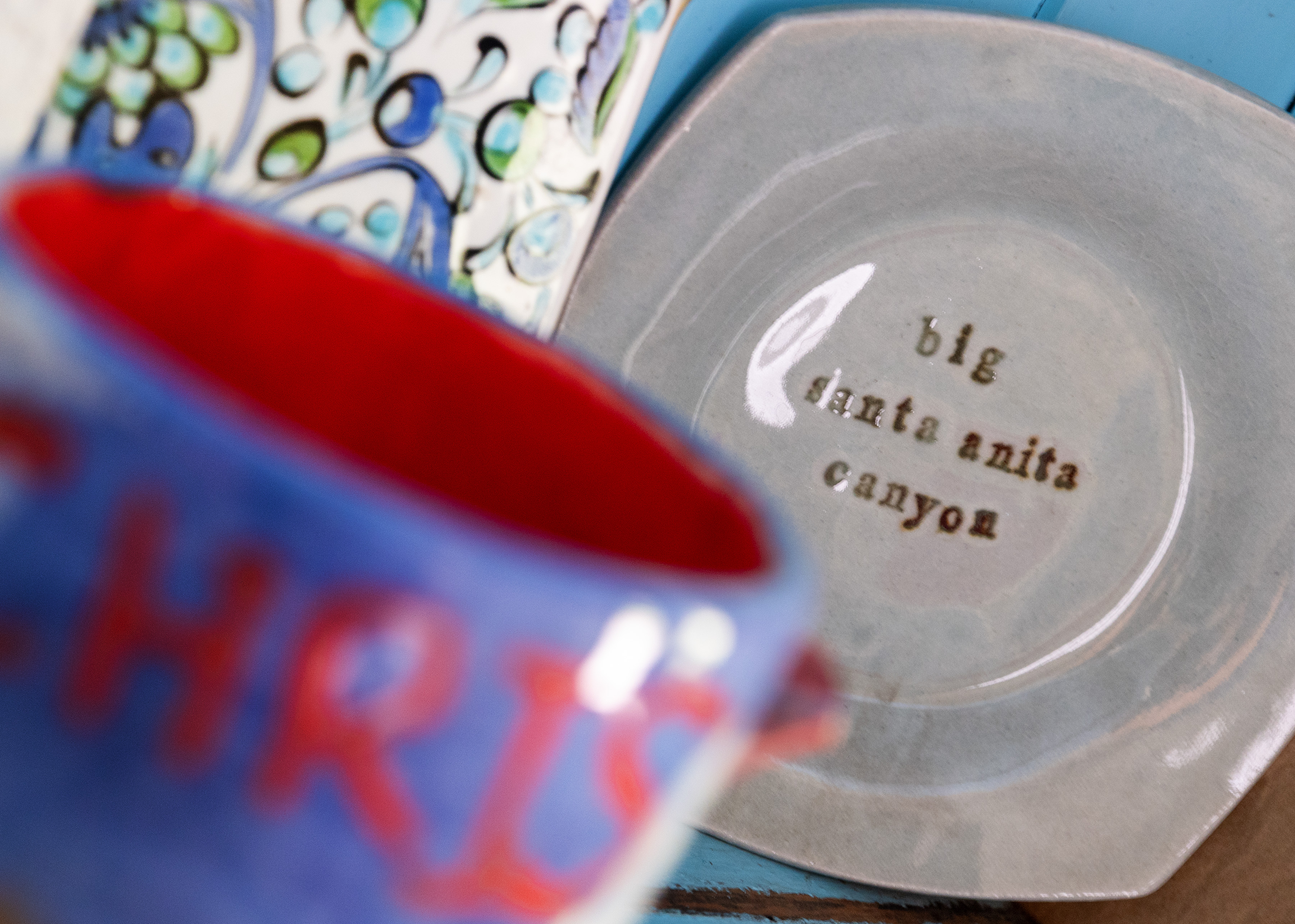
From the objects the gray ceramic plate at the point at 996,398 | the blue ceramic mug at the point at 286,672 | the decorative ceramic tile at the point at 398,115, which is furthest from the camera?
the gray ceramic plate at the point at 996,398

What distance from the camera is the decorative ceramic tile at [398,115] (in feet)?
0.72

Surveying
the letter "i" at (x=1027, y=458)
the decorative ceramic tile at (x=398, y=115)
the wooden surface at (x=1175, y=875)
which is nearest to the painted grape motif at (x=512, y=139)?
the decorative ceramic tile at (x=398, y=115)

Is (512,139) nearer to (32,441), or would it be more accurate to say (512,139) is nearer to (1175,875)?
(32,441)

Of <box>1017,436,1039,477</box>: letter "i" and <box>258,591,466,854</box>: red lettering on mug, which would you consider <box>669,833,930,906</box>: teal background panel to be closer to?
<box>1017,436,1039,477</box>: letter "i"

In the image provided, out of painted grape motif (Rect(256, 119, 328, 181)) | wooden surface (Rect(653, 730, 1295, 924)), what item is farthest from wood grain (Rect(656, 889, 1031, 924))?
painted grape motif (Rect(256, 119, 328, 181))

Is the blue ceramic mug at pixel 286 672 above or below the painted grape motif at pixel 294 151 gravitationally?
below

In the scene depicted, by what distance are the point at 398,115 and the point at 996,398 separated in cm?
26

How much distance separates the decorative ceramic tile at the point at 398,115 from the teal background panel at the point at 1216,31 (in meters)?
0.24

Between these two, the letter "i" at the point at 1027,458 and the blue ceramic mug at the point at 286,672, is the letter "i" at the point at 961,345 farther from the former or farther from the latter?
the blue ceramic mug at the point at 286,672

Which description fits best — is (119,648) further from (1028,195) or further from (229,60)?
(1028,195)

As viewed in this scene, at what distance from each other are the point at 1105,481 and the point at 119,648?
0.41 metres

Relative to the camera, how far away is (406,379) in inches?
7.2

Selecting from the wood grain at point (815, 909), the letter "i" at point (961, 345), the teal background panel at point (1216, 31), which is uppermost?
the teal background panel at point (1216, 31)

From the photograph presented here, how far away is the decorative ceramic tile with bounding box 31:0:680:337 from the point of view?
8.6 inches
